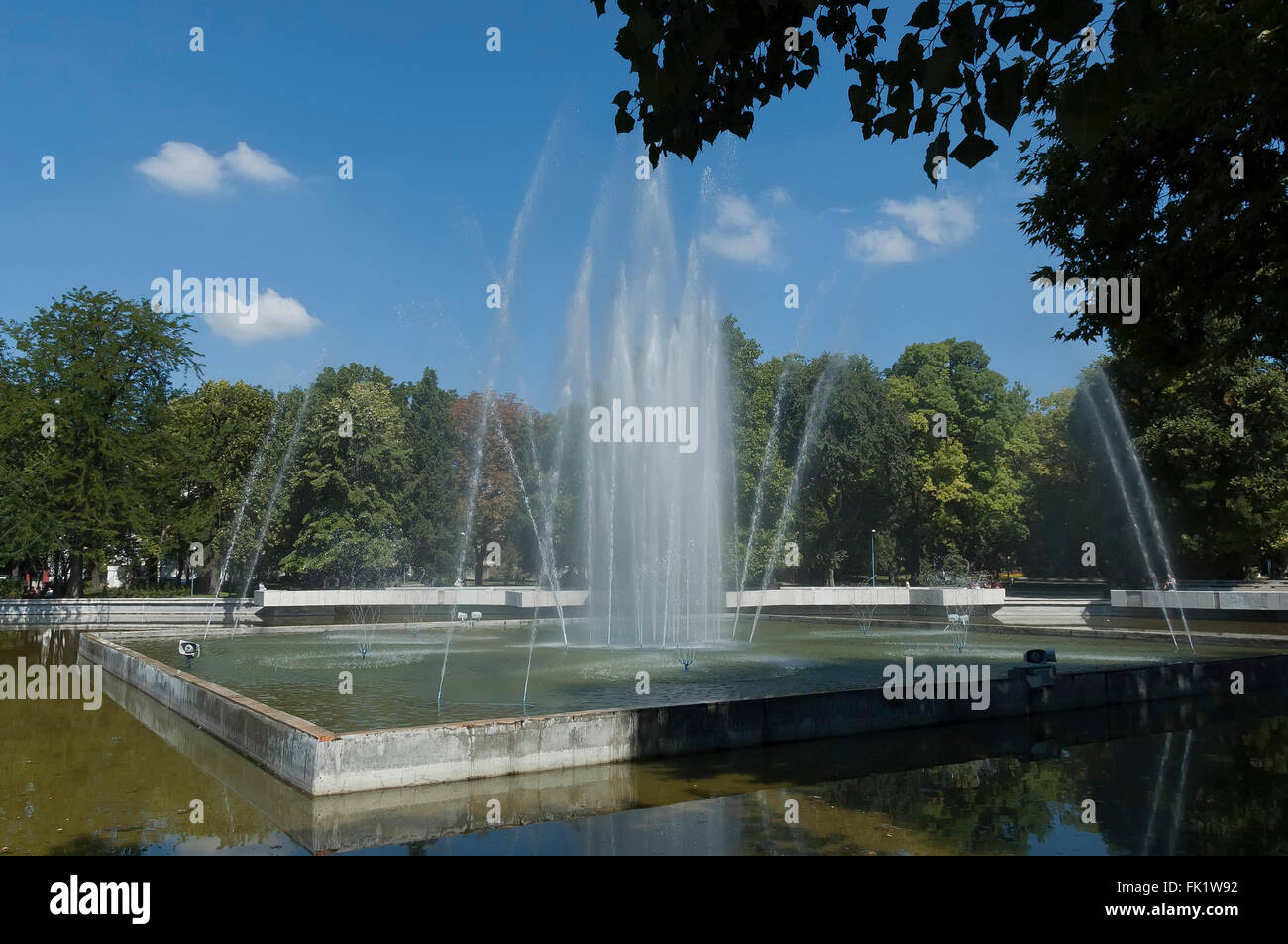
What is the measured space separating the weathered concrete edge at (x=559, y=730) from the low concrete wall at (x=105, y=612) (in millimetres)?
22982

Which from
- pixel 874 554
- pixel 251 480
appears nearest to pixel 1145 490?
pixel 874 554

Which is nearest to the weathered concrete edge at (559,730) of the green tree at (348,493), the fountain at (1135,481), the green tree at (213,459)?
the green tree at (348,493)

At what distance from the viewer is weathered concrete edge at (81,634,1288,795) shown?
9.48m

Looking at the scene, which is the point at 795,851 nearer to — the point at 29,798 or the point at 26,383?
the point at 29,798

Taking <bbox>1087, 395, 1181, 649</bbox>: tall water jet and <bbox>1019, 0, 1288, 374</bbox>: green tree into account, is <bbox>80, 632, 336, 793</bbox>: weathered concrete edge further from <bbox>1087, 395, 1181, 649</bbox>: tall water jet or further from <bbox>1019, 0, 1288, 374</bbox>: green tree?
<bbox>1087, 395, 1181, 649</bbox>: tall water jet

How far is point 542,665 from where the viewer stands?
749 inches

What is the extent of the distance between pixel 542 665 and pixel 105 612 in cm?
2748

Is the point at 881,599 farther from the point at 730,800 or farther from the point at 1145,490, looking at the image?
the point at 730,800

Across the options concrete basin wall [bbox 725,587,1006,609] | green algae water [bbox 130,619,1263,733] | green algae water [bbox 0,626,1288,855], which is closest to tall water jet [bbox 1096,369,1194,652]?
concrete basin wall [bbox 725,587,1006,609]

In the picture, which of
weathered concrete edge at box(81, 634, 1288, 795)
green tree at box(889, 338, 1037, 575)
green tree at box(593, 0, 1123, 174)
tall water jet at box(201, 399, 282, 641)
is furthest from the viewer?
green tree at box(889, 338, 1037, 575)

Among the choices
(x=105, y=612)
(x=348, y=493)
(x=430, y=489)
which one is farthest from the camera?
(x=430, y=489)

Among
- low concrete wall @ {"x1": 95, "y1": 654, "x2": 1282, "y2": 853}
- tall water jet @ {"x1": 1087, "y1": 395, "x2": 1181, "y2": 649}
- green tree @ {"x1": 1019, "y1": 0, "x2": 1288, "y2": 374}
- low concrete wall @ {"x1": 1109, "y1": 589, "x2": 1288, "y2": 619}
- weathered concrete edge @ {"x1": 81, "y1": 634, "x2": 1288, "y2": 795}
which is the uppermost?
green tree @ {"x1": 1019, "y1": 0, "x2": 1288, "y2": 374}

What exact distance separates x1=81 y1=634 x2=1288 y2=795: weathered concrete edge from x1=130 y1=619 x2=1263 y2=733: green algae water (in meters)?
1.07

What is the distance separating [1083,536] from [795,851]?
53.5 meters
